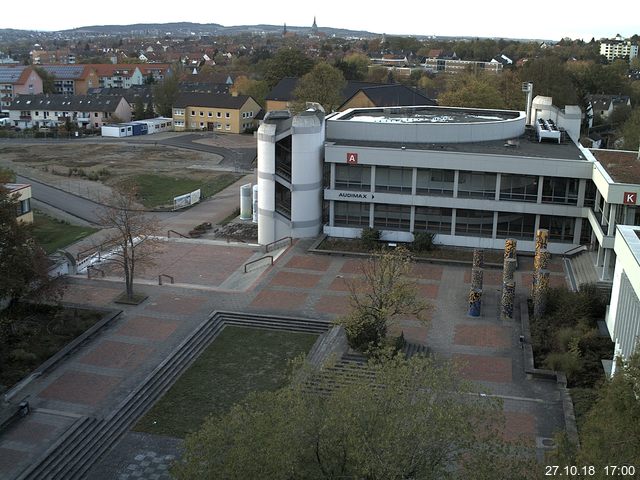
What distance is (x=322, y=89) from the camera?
77750 mm

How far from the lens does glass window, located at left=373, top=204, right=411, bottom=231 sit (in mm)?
41125

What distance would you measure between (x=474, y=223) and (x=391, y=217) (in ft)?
15.4

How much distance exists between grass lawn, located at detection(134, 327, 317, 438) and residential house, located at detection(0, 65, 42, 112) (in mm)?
103149

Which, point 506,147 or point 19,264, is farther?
point 506,147

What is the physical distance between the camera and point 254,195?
46938 millimetres

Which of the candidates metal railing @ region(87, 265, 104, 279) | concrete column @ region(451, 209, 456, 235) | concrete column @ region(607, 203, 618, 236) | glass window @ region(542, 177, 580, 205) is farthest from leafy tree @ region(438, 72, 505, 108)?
metal railing @ region(87, 265, 104, 279)

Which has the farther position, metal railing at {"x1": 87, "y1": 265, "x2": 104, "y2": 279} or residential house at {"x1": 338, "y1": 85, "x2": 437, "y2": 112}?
residential house at {"x1": 338, "y1": 85, "x2": 437, "y2": 112}

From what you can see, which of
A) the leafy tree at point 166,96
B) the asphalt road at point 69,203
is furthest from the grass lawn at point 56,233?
the leafy tree at point 166,96

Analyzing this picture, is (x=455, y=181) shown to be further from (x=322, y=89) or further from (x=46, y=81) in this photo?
(x=46, y=81)

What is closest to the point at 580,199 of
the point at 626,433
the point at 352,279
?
the point at 352,279

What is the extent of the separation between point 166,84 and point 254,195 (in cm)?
6384

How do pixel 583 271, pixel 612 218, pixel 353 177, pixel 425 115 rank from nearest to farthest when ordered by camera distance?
pixel 612 218 < pixel 583 271 < pixel 353 177 < pixel 425 115

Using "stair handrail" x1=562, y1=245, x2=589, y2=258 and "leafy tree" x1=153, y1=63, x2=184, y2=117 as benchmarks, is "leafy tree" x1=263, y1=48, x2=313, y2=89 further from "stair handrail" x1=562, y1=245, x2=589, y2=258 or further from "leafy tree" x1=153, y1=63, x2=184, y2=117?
"stair handrail" x1=562, y1=245, x2=589, y2=258

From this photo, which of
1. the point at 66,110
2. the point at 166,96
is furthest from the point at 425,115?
the point at 66,110
